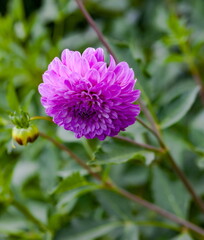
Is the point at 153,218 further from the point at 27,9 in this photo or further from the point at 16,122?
the point at 27,9

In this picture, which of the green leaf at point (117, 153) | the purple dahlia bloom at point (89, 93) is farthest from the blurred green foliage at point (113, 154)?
the purple dahlia bloom at point (89, 93)

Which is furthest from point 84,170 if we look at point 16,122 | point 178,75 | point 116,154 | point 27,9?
point 27,9

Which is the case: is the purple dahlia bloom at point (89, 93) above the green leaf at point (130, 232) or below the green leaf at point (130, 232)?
above

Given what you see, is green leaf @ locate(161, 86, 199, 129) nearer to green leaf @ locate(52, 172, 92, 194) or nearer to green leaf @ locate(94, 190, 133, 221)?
green leaf @ locate(52, 172, 92, 194)

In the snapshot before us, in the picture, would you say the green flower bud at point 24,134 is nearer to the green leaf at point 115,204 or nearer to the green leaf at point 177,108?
the green leaf at point 177,108

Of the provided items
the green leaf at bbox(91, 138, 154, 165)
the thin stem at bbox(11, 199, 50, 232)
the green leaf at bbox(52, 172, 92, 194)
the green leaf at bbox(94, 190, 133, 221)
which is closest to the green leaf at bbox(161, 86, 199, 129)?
the green leaf at bbox(91, 138, 154, 165)

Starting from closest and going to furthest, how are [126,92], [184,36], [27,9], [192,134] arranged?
[126,92] → [192,134] → [184,36] → [27,9]

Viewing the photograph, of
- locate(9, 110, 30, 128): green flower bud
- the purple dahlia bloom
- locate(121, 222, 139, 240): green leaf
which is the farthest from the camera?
locate(121, 222, 139, 240): green leaf
